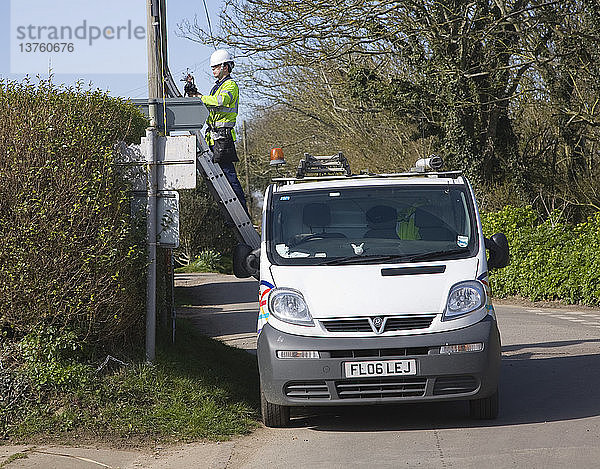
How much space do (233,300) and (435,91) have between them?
7459mm

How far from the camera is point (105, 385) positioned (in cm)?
796

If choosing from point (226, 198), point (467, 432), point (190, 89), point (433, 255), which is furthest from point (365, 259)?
point (190, 89)

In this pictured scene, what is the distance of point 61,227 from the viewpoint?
763 cm

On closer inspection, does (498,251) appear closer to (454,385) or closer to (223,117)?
(454,385)

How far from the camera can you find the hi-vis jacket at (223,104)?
36.1ft

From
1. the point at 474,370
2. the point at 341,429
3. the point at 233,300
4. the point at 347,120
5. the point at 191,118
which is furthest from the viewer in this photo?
the point at 347,120

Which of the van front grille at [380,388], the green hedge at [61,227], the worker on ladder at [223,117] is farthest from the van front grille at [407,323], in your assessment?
the worker on ladder at [223,117]

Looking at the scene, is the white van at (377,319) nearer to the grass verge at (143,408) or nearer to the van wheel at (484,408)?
the van wheel at (484,408)

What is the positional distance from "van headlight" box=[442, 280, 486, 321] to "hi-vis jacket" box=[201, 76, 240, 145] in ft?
14.9

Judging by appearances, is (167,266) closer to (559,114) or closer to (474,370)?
(474,370)

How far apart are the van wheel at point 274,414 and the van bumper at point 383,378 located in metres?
0.37

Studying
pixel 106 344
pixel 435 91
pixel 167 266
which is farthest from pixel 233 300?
pixel 106 344

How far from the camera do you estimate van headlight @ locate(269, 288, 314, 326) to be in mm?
7410

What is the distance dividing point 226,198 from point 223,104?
1356mm
